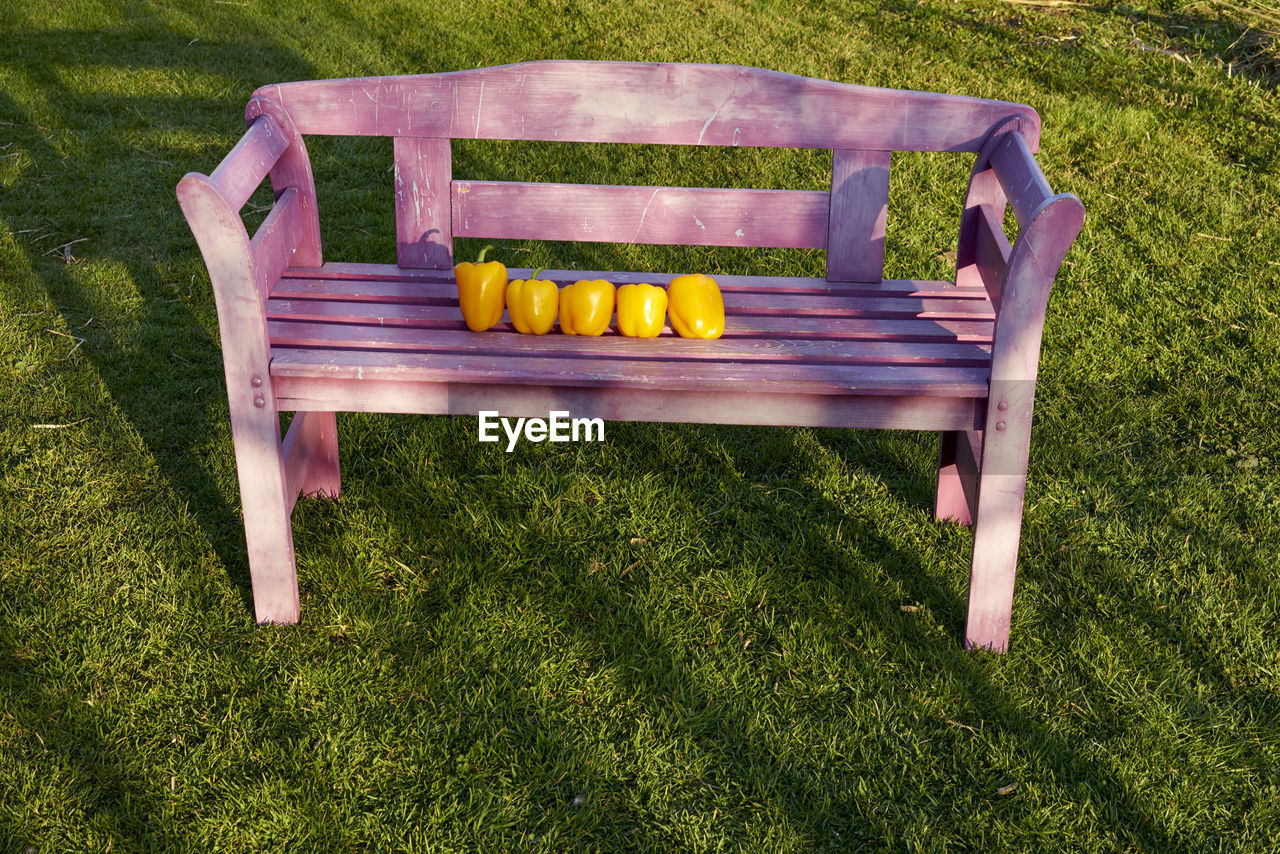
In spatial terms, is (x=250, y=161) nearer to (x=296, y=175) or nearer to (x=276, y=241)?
(x=276, y=241)

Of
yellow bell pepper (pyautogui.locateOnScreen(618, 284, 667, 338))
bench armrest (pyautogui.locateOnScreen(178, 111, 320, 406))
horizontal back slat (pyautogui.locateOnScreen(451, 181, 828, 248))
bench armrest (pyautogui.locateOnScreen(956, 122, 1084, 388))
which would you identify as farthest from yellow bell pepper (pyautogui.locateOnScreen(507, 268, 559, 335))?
bench armrest (pyautogui.locateOnScreen(956, 122, 1084, 388))

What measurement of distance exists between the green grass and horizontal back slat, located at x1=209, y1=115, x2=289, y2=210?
3.62 feet

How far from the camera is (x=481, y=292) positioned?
3117mm

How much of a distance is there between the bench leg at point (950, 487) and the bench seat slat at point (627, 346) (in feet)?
1.79

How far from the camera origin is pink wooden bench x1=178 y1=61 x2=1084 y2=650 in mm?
2920

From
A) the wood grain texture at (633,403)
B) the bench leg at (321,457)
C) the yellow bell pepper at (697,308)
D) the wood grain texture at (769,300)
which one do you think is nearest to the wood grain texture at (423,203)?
the wood grain texture at (769,300)

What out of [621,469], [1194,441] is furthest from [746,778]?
[1194,441]

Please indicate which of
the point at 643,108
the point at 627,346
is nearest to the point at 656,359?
the point at 627,346

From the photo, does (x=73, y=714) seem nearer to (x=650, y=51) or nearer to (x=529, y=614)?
(x=529, y=614)

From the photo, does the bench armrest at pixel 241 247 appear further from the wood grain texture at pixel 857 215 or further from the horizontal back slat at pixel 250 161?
the wood grain texture at pixel 857 215

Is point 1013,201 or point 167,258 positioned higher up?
point 1013,201

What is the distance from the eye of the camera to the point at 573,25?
24.8ft

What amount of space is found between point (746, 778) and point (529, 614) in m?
0.81

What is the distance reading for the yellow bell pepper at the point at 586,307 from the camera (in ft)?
10.3
